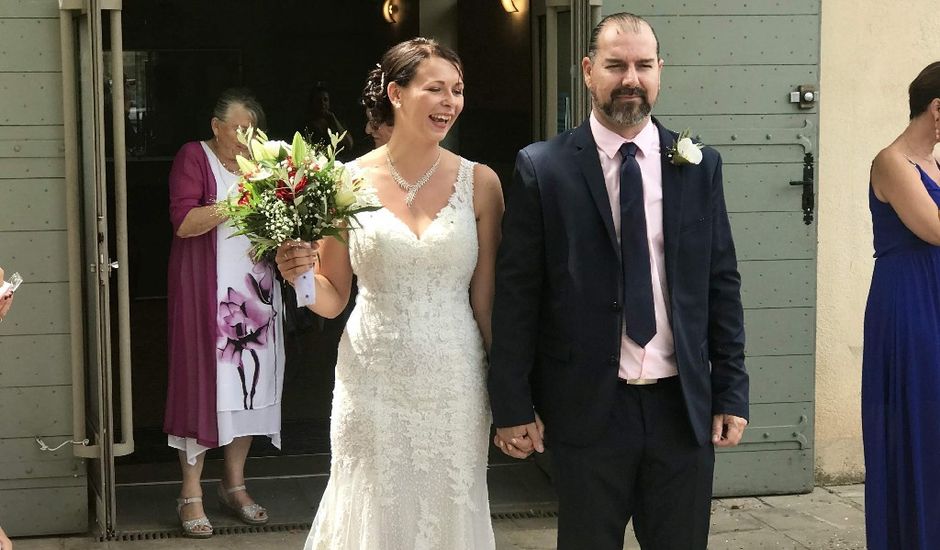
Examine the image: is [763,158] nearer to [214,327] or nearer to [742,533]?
[742,533]

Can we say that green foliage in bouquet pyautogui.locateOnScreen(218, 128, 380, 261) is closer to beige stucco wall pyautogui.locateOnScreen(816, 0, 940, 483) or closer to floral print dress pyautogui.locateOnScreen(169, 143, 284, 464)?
floral print dress pyautogui.locateOnScreen(169, 143, 284, 464)

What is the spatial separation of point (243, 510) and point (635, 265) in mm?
3256

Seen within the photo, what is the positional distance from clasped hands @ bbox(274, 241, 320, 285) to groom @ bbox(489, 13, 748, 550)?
0.55 m

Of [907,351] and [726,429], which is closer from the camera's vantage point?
[726,429]

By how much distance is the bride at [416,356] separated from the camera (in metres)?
4.18

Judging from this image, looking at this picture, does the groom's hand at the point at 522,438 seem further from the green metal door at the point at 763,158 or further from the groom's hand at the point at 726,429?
the green metal door at the point at 763,158

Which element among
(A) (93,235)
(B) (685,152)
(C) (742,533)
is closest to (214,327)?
(A) (93,235)

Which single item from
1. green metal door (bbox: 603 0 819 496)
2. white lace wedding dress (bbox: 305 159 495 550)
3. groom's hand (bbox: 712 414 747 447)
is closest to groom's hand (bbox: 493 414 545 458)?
white lace wedding dress (bbox: 305 159 495 550)

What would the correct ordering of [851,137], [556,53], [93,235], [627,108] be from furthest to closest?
[851,137] → [556,53] → [93,235] → [627,108]

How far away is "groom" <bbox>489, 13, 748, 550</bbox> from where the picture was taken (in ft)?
12.8

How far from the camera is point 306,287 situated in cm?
405

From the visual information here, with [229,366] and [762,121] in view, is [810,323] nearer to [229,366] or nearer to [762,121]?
[762,121]

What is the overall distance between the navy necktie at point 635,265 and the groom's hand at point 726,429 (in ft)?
1.16

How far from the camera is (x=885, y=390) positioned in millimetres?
5336
